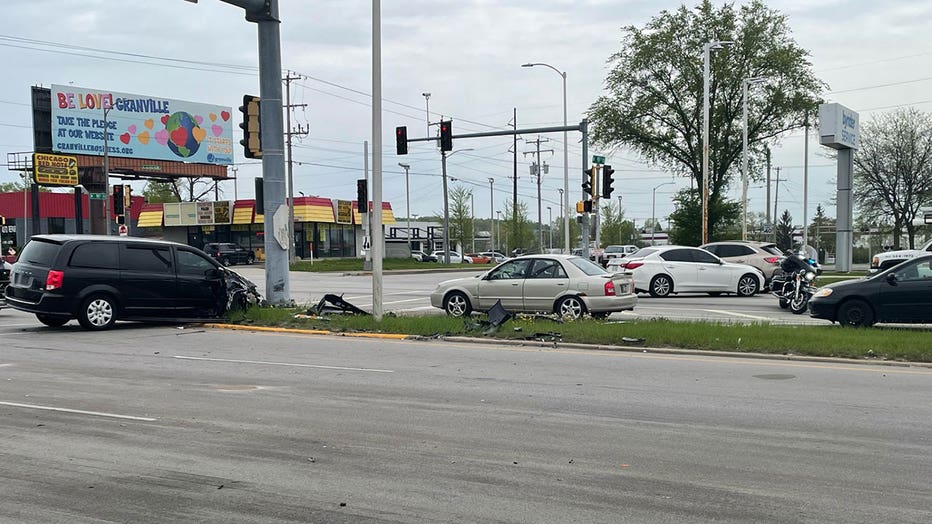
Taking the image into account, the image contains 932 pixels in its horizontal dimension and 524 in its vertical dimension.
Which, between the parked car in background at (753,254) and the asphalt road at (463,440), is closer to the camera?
the asphalt road at (463,440)


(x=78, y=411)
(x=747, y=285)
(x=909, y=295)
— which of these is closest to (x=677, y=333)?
(x=909, y=295)

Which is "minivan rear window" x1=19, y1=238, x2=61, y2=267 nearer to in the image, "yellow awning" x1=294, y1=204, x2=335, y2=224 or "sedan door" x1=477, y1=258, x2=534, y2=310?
"sedan door" x1=477, y1=258, x2=534, y2=310

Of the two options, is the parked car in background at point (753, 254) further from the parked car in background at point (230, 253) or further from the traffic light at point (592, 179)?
the parked car in background at point (230, 253)

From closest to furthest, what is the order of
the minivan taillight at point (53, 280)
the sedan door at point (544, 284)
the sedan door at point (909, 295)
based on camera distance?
the sedan door at point (909, 295)
the minivan taillight at point (53, 280)
the sedan door at point (544, 284)

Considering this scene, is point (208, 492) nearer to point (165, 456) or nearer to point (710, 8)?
point (165, 456)

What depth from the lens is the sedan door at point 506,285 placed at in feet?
54.7

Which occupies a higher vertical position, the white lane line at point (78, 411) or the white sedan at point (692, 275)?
the white sedan at point (692, 275)

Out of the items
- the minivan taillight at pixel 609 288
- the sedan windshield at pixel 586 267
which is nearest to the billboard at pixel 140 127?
the sedan windshield at pixel 586 267

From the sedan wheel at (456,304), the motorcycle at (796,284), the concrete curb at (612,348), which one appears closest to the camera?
the concrete curb at (612,348)

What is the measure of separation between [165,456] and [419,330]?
8.56 metres

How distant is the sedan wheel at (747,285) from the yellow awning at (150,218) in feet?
184

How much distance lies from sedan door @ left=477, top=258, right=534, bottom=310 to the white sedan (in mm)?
8081

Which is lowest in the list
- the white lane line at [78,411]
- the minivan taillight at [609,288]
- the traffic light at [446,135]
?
the white lane line at [78,411]

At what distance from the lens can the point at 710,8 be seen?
162ft
